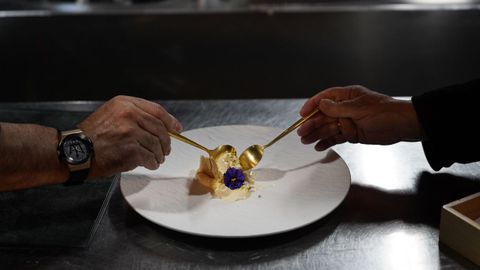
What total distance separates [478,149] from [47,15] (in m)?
1.34

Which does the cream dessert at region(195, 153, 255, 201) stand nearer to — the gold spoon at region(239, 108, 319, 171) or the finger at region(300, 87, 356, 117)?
the gold spoon at region(239, 108, 319, 171)

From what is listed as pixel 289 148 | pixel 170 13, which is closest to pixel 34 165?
pixel 289 148

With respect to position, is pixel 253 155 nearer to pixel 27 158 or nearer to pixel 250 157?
pixel 250 157

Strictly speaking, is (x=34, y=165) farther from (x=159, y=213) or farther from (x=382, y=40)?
(x=382, y=40)

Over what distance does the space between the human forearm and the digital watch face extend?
2 cm

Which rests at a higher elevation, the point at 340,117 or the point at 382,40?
the point at 340,117

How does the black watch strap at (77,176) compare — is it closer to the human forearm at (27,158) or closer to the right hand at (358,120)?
the human forearm at (27,158)

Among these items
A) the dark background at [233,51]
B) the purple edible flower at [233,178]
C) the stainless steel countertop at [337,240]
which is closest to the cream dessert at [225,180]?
the purple edible flower at [233,178]

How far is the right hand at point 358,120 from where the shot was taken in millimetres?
1044

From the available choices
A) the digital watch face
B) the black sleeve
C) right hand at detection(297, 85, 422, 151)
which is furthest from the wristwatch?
the black sleeve

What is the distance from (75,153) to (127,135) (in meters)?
0.09

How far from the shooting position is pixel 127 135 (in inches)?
38.4

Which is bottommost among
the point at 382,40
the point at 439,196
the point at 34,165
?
the point at 382,40

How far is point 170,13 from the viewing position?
1851 mm
